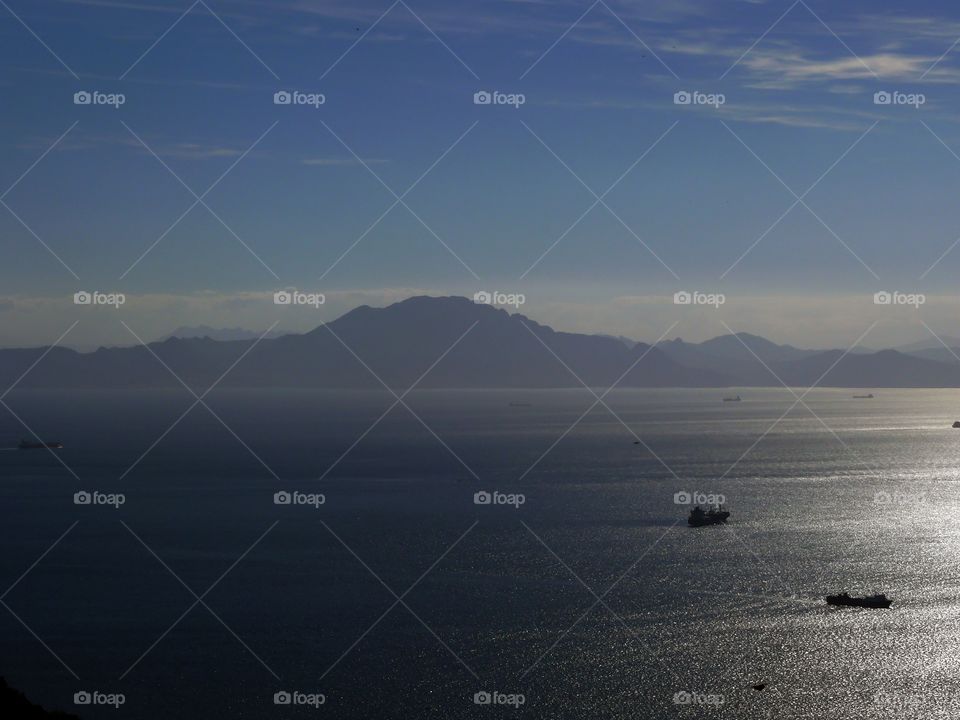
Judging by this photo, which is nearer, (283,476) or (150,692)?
(150,692)

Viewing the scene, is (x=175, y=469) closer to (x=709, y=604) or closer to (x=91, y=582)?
(x=91, y=582)

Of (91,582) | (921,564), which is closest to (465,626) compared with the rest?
(91,582)

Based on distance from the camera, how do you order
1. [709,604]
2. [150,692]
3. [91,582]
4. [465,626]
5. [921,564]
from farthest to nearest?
[921,564] < [91,582] < [709,604] < [465,626] < [150,692]
